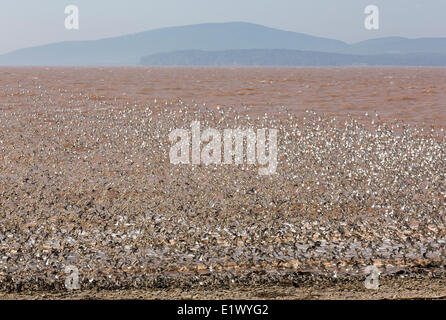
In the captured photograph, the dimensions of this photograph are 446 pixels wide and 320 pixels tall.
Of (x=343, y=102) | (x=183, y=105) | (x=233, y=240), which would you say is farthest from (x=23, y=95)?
(x=233, y=240)

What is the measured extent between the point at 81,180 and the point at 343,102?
92.6 ft

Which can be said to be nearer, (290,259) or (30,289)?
(30,289)

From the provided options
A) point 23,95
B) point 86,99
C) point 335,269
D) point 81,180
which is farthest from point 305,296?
point 23,95

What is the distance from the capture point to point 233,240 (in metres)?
11.1

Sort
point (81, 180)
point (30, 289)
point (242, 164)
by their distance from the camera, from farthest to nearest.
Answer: point (242, 164), point (81, 180), point (30, 289)

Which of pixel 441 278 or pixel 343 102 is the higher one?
pixel 343 102

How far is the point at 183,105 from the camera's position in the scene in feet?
123

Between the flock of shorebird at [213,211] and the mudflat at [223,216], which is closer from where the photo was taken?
the mudflat at [223,216]

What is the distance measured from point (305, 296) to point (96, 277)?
3.71m

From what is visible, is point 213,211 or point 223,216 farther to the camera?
point 213,211

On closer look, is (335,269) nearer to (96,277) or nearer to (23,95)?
(96,277)

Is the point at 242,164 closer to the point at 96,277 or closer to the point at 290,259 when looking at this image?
the point at 290,259

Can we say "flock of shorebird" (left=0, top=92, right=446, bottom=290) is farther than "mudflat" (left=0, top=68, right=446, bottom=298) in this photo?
Yes
